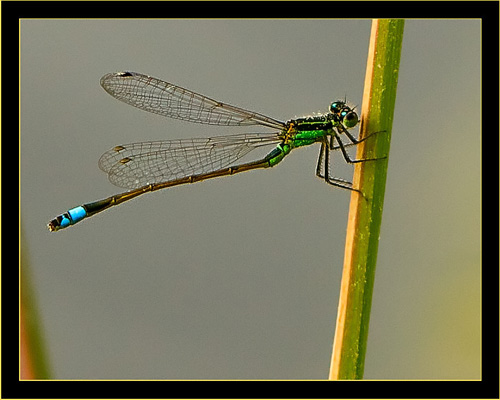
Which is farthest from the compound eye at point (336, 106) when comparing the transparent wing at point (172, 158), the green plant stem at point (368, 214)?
the green plant stem at point (368, 214)

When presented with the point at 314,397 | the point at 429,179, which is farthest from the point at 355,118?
the point at 314,397

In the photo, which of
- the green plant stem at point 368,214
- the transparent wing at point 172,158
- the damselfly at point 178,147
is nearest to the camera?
the green plant stem at point 368,214

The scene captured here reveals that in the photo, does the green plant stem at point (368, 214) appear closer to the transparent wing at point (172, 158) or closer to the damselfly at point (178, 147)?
the damselfly at point (178, 147)

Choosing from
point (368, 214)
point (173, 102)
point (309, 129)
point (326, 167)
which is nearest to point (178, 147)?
point (173, 102)

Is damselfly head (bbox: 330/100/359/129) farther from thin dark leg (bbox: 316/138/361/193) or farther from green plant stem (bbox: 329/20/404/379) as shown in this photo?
green plant stem (bbox: 329/20/404/379)

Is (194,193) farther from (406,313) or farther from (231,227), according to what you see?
(406,313)

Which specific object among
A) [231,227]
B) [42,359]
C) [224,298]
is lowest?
[42,359]

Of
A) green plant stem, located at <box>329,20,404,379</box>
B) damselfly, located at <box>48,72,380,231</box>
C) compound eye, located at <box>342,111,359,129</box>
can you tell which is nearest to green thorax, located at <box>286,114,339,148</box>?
damselfly, located at <box>48,72,380,231</box>
